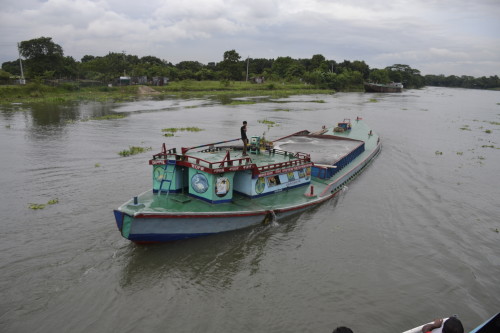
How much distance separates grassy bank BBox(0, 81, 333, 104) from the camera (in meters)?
61.4

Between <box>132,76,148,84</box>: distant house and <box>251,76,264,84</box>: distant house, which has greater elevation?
<box>251,76,264,84</box>: distant house

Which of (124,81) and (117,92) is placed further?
(124,81)

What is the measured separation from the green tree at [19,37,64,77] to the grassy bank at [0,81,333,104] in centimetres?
1043

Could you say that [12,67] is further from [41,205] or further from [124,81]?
[41,205]

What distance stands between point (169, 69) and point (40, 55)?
1498 inches

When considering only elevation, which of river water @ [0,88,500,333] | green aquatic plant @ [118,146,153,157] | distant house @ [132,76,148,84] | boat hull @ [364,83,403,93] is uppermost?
distant house @ [132,76,148,84]

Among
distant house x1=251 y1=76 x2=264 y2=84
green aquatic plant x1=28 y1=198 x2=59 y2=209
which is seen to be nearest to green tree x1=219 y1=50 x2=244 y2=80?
distant house x1=251 y1=76 x2=264 y2=84

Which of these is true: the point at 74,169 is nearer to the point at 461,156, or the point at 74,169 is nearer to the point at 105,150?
the point at 105,150

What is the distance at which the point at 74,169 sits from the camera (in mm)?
21547

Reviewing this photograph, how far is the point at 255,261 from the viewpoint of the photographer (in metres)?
12.6

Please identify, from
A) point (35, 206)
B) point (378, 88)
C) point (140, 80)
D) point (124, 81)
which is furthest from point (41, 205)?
point (378, 88)

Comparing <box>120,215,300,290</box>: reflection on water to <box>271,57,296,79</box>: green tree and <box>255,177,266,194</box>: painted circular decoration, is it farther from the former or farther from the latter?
<box>271,57,296,79</box>: green tree

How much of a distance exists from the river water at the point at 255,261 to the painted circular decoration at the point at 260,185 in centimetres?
165

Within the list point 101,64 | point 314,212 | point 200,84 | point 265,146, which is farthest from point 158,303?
point 101,64
